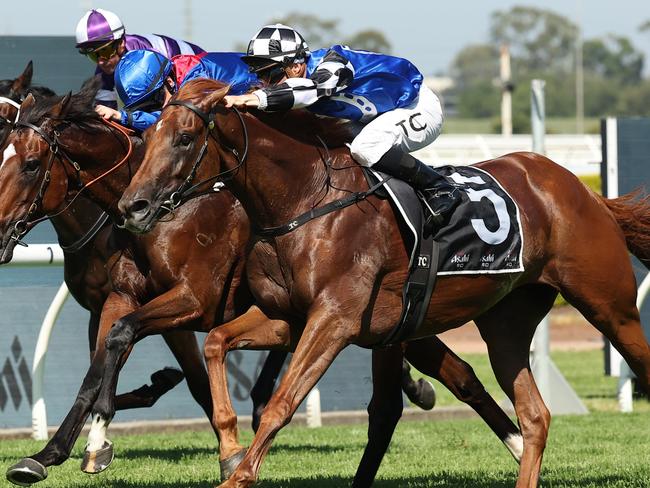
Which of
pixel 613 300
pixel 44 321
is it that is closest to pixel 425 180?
pixel 613 300

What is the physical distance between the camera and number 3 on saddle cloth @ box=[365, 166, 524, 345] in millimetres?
4988

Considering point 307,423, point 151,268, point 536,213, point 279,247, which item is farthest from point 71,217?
point 307,423

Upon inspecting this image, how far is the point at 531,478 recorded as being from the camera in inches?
208

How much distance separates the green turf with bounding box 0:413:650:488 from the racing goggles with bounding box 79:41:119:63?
6.82 ft

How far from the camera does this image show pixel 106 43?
603cm

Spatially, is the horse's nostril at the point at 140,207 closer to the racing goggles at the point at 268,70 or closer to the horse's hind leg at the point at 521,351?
the racing goggles at the point at 268,70

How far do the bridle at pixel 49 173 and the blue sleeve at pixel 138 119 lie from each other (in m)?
0.06

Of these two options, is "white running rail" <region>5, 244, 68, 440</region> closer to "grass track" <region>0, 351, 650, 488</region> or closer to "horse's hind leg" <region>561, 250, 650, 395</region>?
"grass track" <region>0, 351, 650, 488</region>

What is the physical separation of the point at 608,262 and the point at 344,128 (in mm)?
1368

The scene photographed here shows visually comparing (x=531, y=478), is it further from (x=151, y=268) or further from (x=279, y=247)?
(x=151, y=268)

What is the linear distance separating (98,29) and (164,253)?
1196 mm

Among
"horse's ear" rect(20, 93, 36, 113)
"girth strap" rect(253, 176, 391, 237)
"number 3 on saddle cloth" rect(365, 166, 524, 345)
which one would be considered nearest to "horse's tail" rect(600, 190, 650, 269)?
"number 3 on saddle cloth" rect(365, 166, 524, 345)

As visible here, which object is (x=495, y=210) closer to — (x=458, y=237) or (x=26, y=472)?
(x=458, y=237)

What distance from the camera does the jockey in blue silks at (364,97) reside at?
4750 mm
